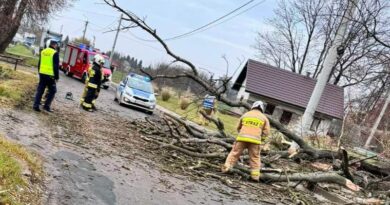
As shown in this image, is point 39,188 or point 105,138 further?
point 105,138

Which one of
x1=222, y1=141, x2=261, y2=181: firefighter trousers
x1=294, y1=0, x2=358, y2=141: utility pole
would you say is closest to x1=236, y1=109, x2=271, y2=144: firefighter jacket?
x1=222, y1=141, x2=261, y2=181: firefighter trousers

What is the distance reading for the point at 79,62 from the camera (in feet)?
92.1

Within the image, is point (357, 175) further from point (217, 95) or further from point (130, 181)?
point (130, 181)

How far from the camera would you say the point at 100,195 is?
6.12 meters

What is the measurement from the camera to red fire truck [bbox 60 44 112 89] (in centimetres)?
2736

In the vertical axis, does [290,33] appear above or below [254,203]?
above

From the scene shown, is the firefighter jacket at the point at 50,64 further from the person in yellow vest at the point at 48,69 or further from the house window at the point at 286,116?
the house window at the point at 286,116

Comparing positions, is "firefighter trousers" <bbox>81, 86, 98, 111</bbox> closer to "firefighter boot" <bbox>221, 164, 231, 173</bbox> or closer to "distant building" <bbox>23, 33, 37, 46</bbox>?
"firefighter boot" <bbox>221, 164, 231, 173</bbox>

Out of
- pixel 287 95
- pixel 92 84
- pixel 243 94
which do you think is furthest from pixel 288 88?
pixel 92 84

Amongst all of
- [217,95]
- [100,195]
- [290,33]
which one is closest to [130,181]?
[100,195]

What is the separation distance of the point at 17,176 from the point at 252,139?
526cm

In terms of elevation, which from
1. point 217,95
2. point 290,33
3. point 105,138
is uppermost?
point 290,33

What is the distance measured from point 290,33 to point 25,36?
82.3 metres

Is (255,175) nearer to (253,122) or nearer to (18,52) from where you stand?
(253,122)
